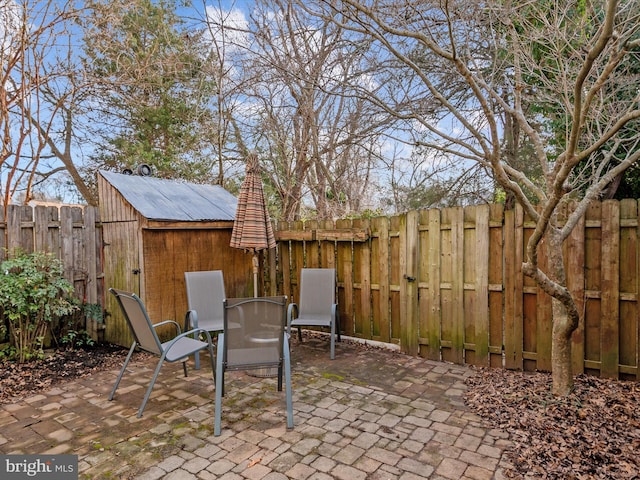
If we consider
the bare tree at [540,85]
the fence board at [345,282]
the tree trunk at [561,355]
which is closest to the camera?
the bare tree at [540,85]

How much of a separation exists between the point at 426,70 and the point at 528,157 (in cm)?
218

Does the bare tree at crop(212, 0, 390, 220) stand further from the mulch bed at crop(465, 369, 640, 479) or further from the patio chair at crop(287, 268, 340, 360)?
the mulch bed at crop(465, 369, 640, 479)

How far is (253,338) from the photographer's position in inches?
119

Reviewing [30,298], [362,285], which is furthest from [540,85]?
[30,298]

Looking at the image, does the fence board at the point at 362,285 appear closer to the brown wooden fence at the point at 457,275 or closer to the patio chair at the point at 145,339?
the brown wooden fence at the point at 457,275

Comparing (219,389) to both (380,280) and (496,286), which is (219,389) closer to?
(380,280)

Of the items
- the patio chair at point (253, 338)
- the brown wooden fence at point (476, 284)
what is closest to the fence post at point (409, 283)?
the brown wooden fence at point (476, 284)

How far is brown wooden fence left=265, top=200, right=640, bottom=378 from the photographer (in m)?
3.45

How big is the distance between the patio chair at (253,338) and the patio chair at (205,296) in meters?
1.55

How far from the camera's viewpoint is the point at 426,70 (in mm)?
5637

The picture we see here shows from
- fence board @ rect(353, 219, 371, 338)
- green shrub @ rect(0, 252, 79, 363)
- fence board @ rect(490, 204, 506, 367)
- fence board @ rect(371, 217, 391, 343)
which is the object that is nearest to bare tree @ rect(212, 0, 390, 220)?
fence board @ rect(371, 217, 391, 343)

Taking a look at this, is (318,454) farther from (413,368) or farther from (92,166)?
(92,166)

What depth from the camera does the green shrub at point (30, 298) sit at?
3.96 m

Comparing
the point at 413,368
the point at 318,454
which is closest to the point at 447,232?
the point at 413,368
